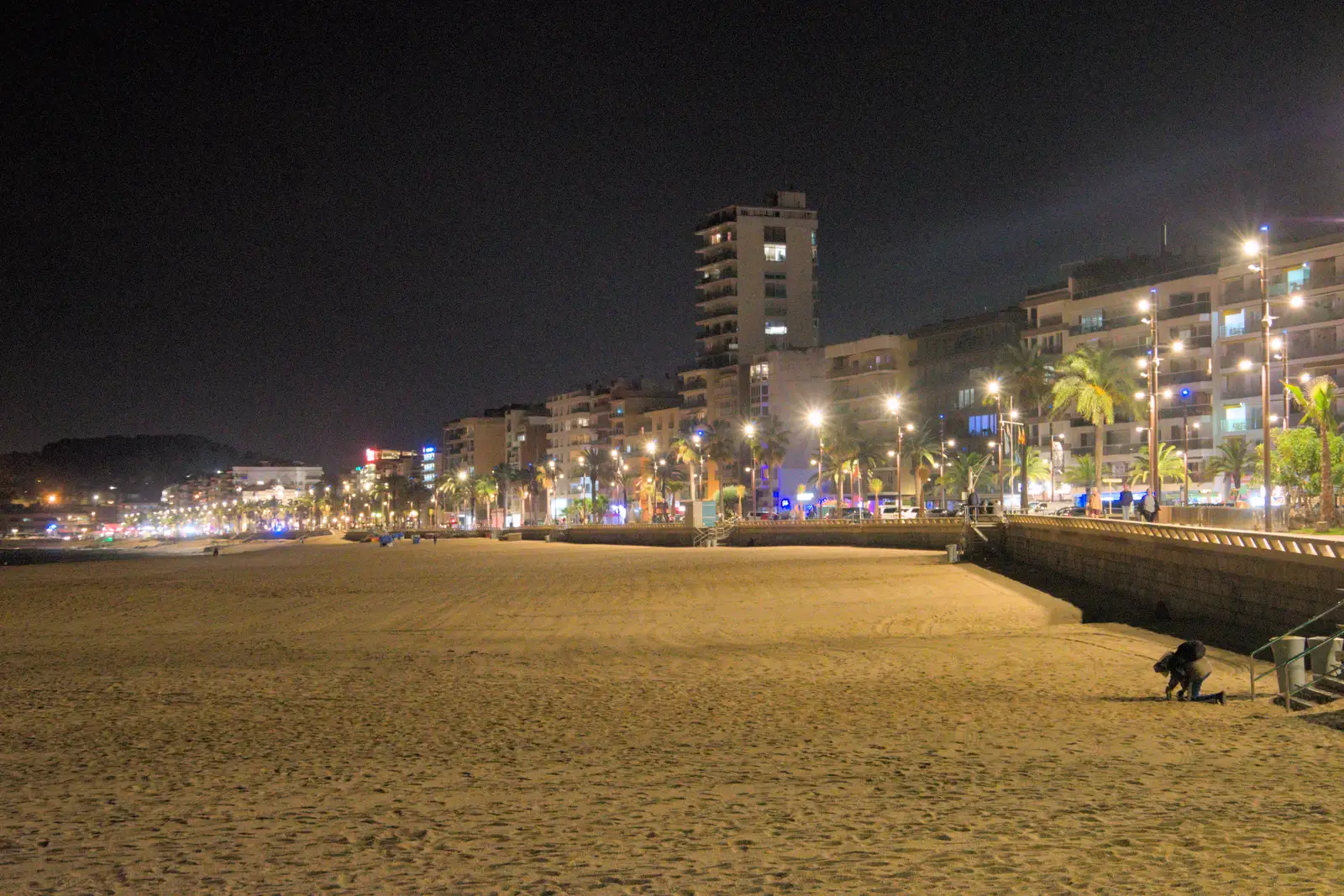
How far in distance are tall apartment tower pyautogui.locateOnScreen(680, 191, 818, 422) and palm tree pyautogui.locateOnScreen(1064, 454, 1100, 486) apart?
50.8m

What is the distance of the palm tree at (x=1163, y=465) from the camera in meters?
73.2

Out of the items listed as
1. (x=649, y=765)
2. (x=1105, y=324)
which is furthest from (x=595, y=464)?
(x=649, y=765)

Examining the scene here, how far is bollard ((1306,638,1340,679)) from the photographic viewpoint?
14.8 metres

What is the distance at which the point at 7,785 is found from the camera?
11.1m

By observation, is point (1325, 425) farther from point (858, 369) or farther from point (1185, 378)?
point (858, 369)

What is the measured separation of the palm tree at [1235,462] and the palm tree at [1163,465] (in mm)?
1791

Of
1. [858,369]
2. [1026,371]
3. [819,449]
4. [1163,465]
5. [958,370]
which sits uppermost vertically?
[858,369]

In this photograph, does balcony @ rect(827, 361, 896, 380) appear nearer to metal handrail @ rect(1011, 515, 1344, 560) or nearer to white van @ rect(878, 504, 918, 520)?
white van @ rect(878, 504, 918, 520)

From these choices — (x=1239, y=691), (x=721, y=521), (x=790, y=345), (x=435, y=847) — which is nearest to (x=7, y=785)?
(x=435, y=847)

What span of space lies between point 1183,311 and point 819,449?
28273mm

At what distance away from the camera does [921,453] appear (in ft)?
328

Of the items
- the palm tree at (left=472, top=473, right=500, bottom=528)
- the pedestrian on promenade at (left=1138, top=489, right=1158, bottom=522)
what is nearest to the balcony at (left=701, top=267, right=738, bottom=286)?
the palm tree at (left=472, top=473, right=500, bottom=528)

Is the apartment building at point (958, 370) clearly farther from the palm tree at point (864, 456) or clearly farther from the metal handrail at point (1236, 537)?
the metal handrail at point (1236, 537)

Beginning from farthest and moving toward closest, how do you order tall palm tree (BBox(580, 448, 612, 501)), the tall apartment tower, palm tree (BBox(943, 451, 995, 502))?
tall palm tree (BBox(580, 448, 612, 501)) → the tall apartment tower → palm tree (BBox(943, 451, 995, 502))
